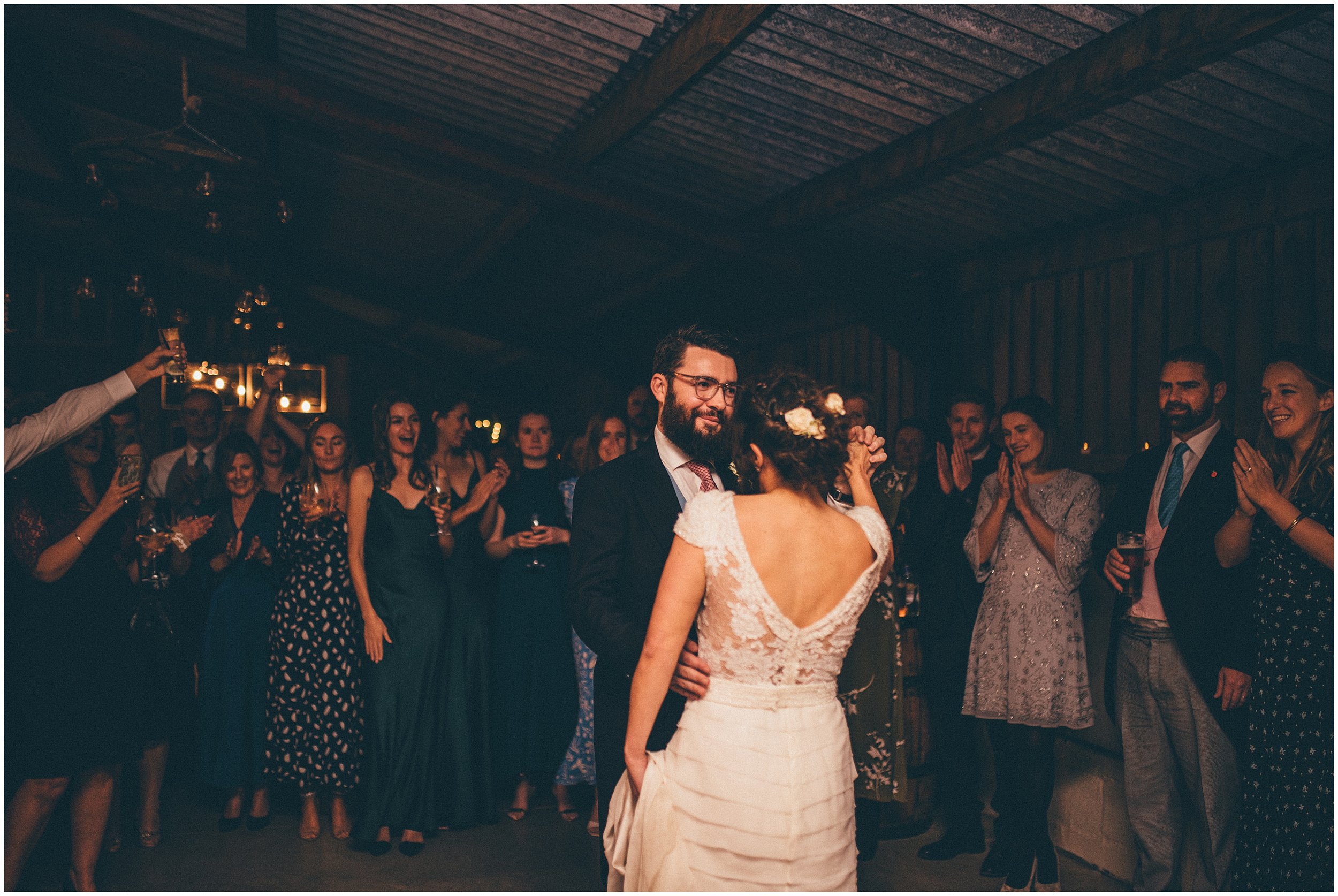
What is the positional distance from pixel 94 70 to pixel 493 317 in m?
4.11

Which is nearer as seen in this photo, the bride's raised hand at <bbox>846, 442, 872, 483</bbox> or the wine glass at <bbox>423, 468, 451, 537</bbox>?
the bride's raised hand at <bbox>846, 442, 872, 483</bbox>

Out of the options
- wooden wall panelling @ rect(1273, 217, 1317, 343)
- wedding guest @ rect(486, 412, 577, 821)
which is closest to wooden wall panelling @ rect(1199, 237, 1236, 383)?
wooden wall panelling @ rect(1273, 217, 1317, 343)

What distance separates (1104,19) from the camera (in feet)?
9.82

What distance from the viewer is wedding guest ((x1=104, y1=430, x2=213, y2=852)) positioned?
3328 mm

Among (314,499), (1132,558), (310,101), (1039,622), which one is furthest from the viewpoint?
(310,101)

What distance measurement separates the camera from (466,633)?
13.3ft

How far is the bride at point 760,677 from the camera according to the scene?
1846mm

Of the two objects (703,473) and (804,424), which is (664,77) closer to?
(703,473)

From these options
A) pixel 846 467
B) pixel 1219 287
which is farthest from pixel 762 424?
pixel 1219 287

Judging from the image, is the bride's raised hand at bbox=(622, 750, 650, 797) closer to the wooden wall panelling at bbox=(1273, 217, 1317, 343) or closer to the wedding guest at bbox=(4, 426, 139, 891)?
the wedding guest at bbox=(4, 426, 139, 891)

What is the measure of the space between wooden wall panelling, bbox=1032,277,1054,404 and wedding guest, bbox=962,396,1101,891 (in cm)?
137

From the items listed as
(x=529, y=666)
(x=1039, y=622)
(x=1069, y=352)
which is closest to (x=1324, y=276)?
(x=1069, y=352)

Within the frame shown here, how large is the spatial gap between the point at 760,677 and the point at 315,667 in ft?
8.47

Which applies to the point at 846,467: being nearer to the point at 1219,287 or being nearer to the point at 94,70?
the point at 1219,287
